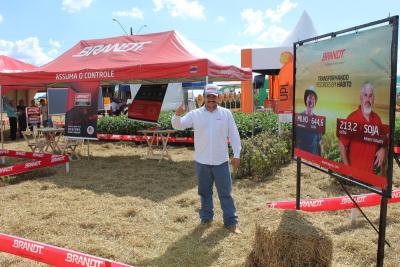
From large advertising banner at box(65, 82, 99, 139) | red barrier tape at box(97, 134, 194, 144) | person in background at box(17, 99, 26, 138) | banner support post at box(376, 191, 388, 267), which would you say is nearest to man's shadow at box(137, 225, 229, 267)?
banner support post at box(376, 191, 388, 267)

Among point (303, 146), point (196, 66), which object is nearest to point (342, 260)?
point (303, 146)

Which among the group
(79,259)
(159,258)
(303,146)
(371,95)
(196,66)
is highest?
(196,66)

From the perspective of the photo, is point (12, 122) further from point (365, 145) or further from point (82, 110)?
point (365, 145)

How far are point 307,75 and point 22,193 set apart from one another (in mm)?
5177

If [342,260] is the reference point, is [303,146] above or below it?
above

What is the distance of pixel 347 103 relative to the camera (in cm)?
354

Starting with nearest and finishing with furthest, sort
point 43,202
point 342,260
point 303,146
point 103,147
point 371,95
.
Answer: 1. point 371,95
2. point 342,260
3. point 303,146
4. point 43,202
5. point 103,147

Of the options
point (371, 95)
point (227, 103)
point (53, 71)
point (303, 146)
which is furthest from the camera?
point (227, 103)

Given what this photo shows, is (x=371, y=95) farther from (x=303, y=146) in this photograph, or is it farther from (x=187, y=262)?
(x=187, y=262)

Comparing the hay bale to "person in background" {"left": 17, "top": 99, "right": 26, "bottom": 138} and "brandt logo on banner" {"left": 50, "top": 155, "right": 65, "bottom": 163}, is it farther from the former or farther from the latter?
"person in background" {"left": 17, "top": 99, "right": 26, "bottom": 138}

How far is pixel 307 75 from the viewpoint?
166 inches

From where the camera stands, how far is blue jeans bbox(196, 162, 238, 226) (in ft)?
15.9

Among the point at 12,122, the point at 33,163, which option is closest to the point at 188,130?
the point at 33,163

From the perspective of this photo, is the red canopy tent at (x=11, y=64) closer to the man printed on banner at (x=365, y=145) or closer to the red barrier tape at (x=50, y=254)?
the red barrier tape at (x=50, y=254)
